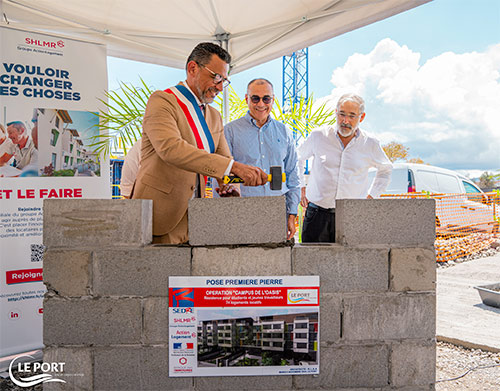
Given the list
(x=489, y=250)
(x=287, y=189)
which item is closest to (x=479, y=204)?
(x=489, y=250)

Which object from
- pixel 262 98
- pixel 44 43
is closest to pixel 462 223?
pixel 262 98

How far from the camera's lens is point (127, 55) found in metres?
4.78

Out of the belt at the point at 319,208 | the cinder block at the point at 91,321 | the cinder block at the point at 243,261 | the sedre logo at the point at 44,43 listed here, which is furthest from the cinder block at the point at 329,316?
the sedre logo at the point at 44,43

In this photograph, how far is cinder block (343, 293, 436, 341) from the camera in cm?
207

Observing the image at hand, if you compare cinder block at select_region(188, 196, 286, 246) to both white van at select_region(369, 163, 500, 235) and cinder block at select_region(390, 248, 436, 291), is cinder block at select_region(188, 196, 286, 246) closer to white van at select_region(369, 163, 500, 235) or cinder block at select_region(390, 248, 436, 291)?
cinder block at select_region(390, 248, 436, 291)

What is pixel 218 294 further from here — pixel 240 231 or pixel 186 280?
pixel 240 231

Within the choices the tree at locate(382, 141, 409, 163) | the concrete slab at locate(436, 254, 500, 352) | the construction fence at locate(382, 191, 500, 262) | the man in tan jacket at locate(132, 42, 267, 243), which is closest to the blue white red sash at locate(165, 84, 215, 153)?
the man in tan jacket at locate(132, 42, 267, 243)

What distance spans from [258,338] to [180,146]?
3.49ft

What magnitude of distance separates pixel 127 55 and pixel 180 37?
671 millimetres

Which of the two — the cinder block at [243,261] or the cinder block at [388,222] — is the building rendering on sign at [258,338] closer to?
the cinder block at [243,261]

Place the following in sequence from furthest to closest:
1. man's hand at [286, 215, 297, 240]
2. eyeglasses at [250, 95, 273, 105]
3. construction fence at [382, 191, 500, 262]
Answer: construction fence at [382, 191, 500, 262]
eyeglasses at [250, 95, 273, 105]
man's hand at [286, 215, 297, 240]

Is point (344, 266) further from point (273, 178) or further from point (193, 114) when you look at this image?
point (193, 114)

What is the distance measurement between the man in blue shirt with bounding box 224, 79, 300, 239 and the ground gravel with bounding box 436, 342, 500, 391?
1709 mm

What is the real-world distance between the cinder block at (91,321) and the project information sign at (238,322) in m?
0.21
